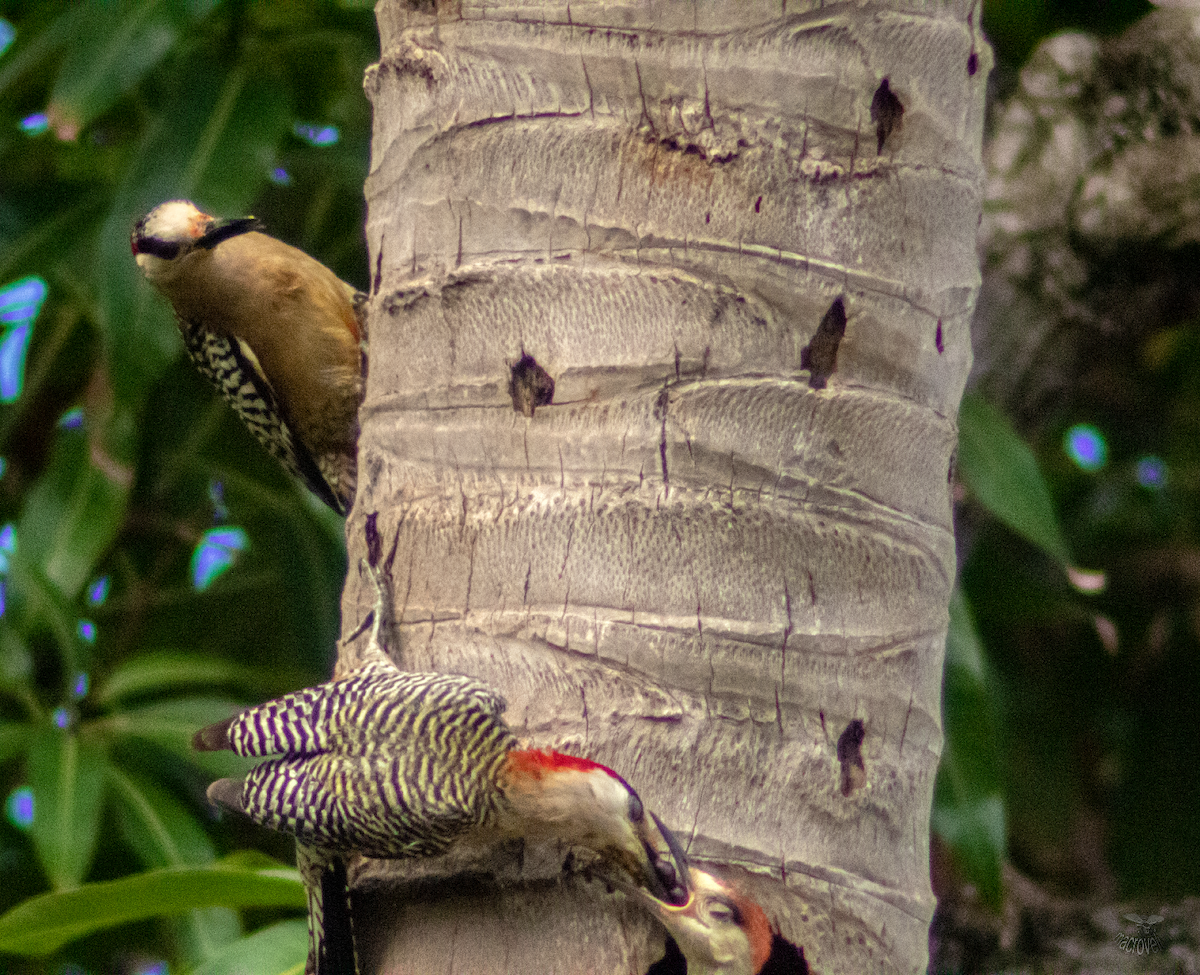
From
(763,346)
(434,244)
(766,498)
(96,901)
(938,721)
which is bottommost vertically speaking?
(96,901)

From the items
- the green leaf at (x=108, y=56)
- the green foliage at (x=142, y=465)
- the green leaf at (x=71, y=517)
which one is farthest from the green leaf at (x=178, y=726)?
the green leaf at (x=108, y=56)

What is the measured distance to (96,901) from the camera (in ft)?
6.33

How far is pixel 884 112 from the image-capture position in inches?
57.8

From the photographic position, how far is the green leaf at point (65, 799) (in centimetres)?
252

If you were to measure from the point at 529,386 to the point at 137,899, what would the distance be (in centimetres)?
106

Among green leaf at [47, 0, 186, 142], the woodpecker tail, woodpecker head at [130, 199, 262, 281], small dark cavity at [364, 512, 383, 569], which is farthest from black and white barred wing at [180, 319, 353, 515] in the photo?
the woodpecker tail

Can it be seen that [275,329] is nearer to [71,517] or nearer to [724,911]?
[71,517]

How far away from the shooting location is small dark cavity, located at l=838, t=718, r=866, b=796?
1342 millimetres

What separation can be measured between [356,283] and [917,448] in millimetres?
2225

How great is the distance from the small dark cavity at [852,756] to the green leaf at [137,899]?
1.04 metres

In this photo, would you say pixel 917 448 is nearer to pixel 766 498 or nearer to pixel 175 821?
pixel 766 498

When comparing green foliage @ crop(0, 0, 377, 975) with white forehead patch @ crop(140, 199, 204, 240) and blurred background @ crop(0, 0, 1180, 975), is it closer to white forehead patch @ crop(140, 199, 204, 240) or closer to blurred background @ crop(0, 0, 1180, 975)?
blurred background @ crop(0, 0, 1180, 975)

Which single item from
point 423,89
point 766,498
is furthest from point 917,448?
point 423,89

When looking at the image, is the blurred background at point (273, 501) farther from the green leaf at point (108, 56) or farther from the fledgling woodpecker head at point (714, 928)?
the fledgling woodpecker head at point (714, 928)
